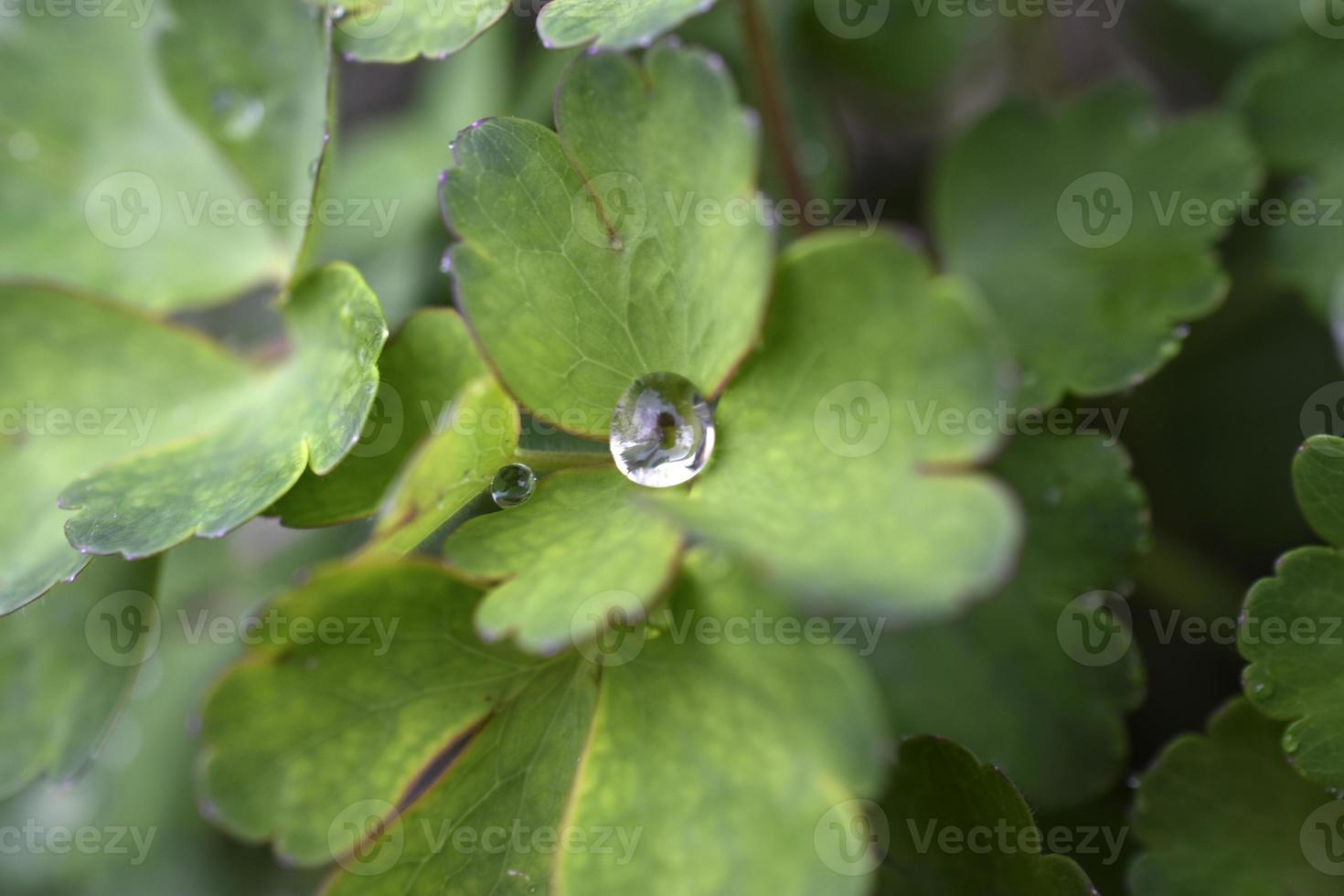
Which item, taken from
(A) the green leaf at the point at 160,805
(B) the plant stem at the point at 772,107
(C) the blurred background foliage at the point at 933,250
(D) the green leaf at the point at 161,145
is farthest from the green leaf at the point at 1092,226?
(A) the green leaf at the point at 160,805

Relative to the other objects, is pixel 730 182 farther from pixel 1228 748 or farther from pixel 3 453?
pixel 3 453

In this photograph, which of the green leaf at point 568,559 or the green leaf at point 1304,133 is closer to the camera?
the green leaf at point 568,559

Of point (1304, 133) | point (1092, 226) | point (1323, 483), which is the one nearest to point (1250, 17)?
point (1304, 133)

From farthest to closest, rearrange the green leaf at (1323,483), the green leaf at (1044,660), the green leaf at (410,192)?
the green leaf at (410,192), the green leaf at (1044,660), the green leaf at (1323,483)

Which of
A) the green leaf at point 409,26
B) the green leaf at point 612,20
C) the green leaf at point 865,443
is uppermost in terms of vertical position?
the green leaf at point 409,26

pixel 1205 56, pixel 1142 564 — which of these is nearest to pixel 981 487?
pixel 1142 564

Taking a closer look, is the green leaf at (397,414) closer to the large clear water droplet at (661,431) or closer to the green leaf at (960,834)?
the large clear water droplet at (661,431)

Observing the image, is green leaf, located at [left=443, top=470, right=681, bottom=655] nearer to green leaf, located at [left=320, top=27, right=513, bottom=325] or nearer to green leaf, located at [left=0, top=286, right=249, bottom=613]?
green leaf, located at [left=0, top=286, right=249, bottom=613]
